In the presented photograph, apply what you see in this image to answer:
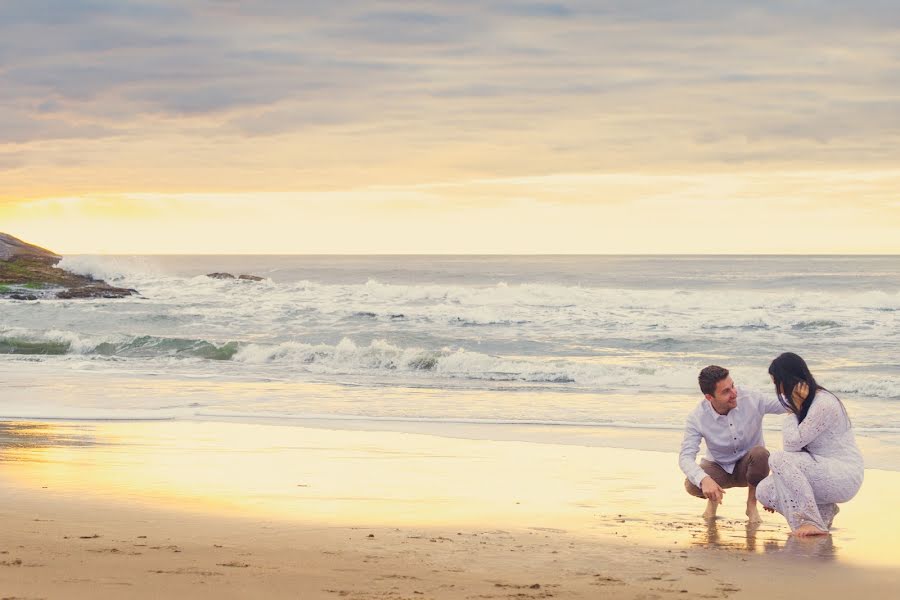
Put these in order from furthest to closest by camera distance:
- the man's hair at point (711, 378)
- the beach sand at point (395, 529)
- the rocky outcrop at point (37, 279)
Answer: the rocky outcrop at point (37, 279)
the man's hair at point (711, 378)
the beach sand at point (395, 529)

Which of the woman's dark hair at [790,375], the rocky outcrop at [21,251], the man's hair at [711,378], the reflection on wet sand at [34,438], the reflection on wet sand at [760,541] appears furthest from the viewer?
the rocky outcrop at [21,251]

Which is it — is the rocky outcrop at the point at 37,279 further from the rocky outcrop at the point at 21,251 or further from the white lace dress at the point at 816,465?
the white lace dress at the point at 816,465

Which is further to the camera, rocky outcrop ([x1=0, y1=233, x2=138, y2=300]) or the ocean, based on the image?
rocky outcrop ([x1=0, y1=233, x2=138, y2=300])

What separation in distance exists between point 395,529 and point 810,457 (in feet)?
9.17

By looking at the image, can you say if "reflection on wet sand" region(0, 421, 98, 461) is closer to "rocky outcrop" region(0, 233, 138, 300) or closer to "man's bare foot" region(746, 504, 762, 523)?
"man's bare foot" region(746, 504, 762, 523)

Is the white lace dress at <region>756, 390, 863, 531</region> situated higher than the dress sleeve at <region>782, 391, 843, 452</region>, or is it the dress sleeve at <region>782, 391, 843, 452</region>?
the dress sleeve at <region>782, 391, 843, 452</region>

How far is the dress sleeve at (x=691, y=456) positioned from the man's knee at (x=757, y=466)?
0.38 m

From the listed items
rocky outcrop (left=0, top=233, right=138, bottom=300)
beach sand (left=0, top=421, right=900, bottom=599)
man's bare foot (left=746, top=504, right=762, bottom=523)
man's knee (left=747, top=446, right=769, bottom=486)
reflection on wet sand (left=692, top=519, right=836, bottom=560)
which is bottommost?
beach sand (left=0, top=421, right=900, bottom=599)

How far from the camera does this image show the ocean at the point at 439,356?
13742 millimetres

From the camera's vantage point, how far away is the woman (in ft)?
21.0

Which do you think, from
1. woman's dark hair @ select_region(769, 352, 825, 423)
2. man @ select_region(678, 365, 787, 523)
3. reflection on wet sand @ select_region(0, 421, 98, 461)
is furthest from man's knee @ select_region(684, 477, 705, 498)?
reflection on wet sand @ select_region(0, 421, 98, 461)

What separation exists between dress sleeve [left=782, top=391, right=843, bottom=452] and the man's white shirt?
1.36 feet

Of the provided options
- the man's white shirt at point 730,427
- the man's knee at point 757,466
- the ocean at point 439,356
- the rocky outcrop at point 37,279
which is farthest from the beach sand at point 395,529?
the rocky outcrop at point 37,279

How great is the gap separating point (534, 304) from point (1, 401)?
27.2m
